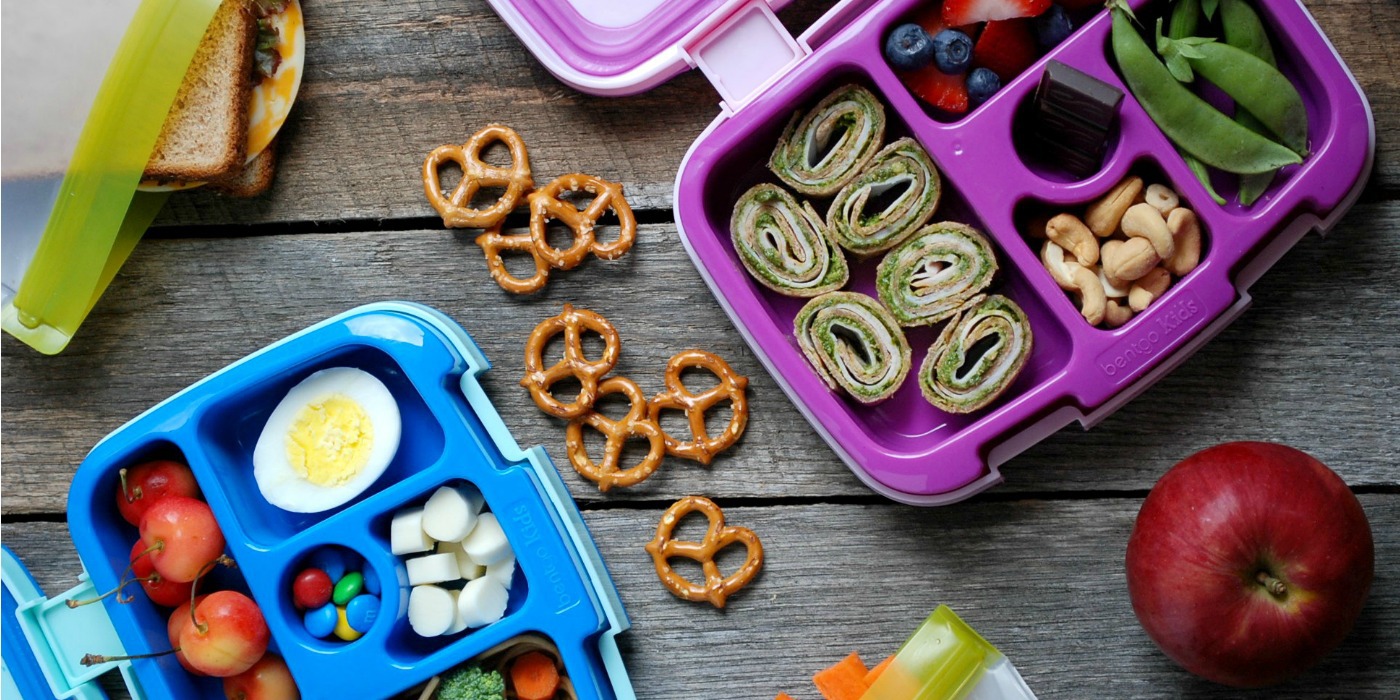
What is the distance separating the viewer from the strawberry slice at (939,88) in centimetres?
128

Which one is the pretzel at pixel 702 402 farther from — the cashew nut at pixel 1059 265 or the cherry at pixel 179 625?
the cherry at pixel 179 625

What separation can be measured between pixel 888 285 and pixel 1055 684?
60cm

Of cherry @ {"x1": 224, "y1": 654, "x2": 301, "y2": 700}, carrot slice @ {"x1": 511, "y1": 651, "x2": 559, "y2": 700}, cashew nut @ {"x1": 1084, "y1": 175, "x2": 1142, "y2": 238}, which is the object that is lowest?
cherry @ {"x1": 224, "y1": 654, "x2": 301, "y2": 700}

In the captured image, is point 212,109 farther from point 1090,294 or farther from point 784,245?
point 1090,294

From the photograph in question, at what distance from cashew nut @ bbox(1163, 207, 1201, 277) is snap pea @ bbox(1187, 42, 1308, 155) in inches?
5.6

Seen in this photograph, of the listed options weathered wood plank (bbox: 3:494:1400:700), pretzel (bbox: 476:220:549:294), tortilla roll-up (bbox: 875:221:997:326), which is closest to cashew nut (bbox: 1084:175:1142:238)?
tortilla roll-up (bbox: 875:221:997:326)

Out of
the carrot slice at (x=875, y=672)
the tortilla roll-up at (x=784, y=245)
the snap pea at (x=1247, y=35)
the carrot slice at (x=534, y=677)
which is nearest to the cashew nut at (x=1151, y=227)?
the snap pea at (x=1247, y=35)

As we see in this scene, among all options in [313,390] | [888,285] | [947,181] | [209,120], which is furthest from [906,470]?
[209,120]

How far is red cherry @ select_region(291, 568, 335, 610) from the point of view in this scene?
133 cm

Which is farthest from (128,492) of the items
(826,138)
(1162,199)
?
(1162,199)

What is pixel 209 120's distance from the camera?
4.47ft

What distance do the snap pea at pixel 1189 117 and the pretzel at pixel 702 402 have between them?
2.06 feet

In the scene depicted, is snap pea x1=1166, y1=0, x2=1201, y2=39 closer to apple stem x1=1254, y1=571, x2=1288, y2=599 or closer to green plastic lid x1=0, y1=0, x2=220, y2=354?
apple stem x1=1254, y1=571, x2=1288, y2=599

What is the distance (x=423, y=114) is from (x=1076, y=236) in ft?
3.01
